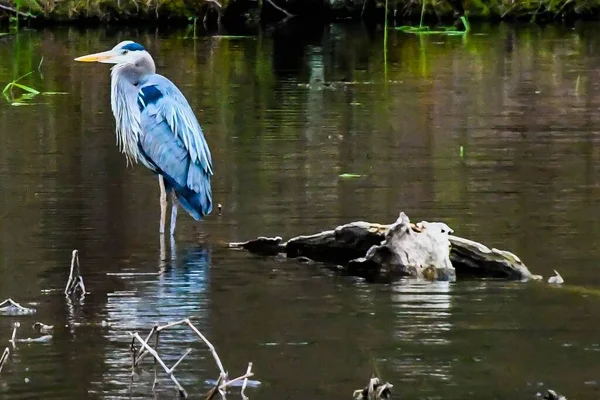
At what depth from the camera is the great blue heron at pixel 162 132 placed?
422 inches

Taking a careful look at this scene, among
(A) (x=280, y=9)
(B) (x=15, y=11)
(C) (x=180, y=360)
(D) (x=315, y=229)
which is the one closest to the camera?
(C) (x=180, y=360)

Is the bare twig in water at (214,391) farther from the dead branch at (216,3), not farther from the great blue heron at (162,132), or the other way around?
the dead branch at (216,3)

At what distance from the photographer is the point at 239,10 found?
3428 centimetres

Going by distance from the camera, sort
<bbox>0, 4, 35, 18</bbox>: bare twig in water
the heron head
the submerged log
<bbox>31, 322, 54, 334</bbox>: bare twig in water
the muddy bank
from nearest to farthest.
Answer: <bbox>31, 322, 54, 334</bbox>: bare twig in water
the submerged log
the heron head
<bbox>0, 4, 35, 18</bbox>: bare twig in water
the muddy bank

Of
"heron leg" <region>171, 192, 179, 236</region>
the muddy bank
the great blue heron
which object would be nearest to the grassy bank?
the muddy bank

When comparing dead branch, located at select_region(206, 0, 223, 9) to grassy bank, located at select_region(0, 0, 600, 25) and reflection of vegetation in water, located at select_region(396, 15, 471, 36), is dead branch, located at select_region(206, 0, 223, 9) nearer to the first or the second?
grassy bank, located at select_region(0, 0, 600, 25)

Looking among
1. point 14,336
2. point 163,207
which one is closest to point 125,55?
point 163,207

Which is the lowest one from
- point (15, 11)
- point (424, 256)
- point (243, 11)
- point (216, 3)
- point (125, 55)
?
point (424, 256)

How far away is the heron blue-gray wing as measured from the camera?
10.7 m

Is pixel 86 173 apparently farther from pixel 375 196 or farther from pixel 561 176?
pixel 561 176

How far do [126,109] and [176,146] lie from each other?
60cm

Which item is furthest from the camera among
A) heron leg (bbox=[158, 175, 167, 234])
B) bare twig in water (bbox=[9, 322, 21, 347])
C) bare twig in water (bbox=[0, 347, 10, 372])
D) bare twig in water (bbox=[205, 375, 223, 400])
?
heron leg (bbox=[158, 175, 167, 234])

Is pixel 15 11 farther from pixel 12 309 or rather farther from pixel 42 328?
pixel 42 328

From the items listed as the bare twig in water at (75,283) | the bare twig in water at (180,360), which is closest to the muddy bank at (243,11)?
the bare twig in water at (75,283)
